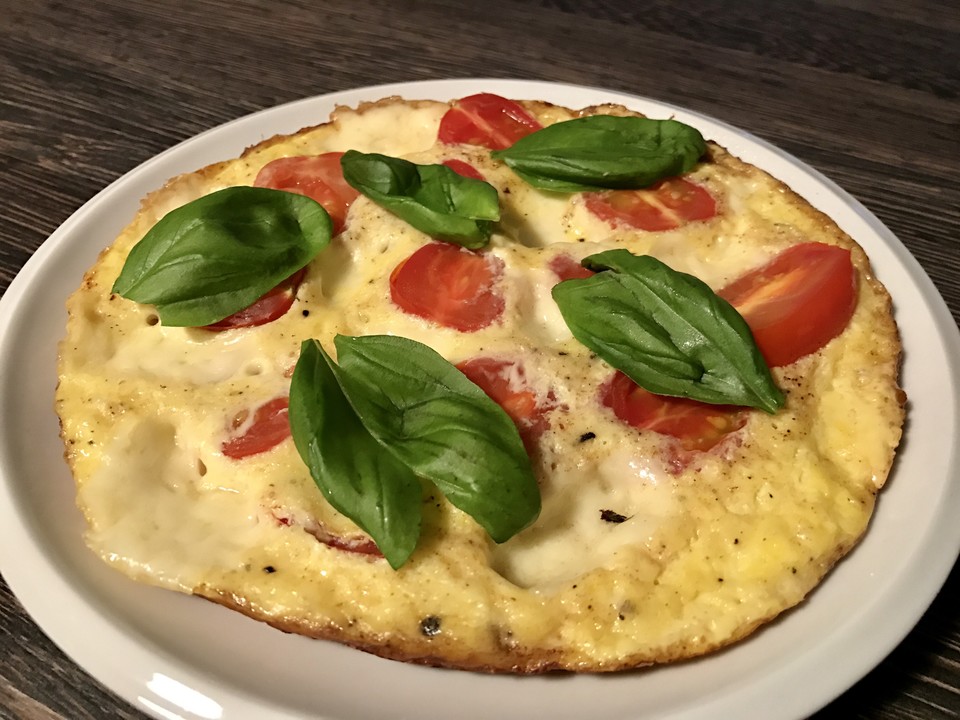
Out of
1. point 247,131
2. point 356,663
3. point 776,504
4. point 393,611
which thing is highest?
point 247,131

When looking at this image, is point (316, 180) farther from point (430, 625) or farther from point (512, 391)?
point (430, 625)

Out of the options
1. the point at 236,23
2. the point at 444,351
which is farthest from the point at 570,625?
the point at 236,23

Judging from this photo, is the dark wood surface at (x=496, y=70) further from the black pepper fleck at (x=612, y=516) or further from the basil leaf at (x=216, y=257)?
the black pepper fleck at (x=612, y=516)

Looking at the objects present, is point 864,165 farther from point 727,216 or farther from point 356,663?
point 356,663

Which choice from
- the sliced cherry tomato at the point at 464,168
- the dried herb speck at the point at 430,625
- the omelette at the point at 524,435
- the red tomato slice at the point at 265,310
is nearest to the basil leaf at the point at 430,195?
the omelette at the point at 524,435

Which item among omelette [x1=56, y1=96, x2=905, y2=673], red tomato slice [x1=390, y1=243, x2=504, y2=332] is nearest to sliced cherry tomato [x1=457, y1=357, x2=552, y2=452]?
omelette [x1=56, y1=96, x2=905, y2=673]

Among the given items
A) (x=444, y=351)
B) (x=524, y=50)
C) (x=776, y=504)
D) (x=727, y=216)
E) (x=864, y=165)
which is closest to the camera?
(x=776, y=504)

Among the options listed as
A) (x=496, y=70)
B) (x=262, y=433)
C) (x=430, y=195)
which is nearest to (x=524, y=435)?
(x=262, y=433)
